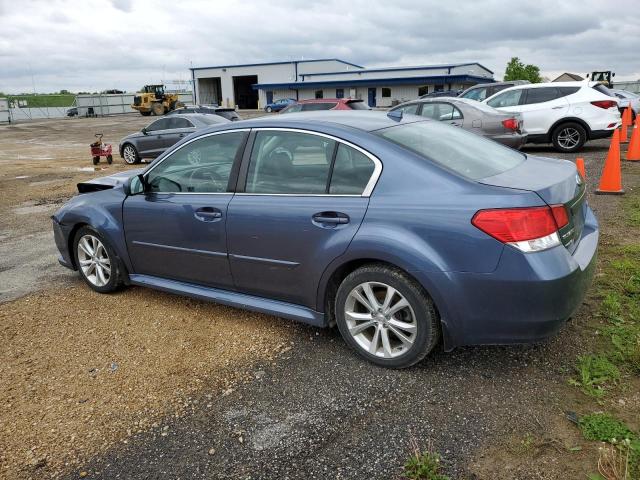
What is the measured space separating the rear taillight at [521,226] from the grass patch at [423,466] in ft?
3.82

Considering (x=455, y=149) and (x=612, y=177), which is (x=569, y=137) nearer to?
(x=612, y=177)

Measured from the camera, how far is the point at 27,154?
2148 cm

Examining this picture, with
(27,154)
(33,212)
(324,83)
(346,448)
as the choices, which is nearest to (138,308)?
(346,448)

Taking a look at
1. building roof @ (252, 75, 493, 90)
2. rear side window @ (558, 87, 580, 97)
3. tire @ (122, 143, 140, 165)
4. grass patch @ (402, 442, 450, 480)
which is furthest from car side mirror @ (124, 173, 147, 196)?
building roof @ (252, 75, 493, 90)

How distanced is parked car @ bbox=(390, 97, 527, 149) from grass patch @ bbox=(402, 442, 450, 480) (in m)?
8.91

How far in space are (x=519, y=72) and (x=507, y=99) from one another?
2685 inches

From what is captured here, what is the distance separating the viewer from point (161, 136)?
1549 cm

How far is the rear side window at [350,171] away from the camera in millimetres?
3309

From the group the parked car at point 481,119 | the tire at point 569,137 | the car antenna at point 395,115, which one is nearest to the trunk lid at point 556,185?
the car antenna at point 395,115

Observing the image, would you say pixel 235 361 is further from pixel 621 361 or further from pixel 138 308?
pixel 621 361

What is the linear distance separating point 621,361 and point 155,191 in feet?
11.7

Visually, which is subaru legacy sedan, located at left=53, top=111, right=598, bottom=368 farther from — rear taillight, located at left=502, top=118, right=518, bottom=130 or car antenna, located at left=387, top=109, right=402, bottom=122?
rear taillight, located at left=502, top=118, right=518, bottom=130

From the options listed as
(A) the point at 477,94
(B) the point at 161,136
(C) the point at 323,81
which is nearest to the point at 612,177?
(A) the point at 477,94

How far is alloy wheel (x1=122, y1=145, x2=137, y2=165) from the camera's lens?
1563cm
